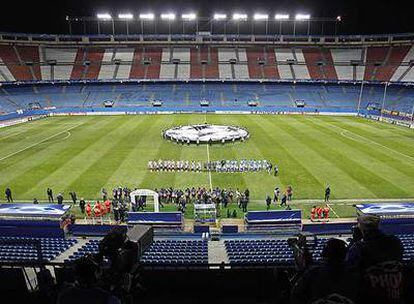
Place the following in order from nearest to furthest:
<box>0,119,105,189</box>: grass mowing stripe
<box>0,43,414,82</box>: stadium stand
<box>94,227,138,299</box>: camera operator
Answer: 1. <box>94,227,138,299</box>: camera operator
2. <box>0,119,105,189</box>: grass mowing stripe
3. <box>0,43,414,82</box>: stadium stand

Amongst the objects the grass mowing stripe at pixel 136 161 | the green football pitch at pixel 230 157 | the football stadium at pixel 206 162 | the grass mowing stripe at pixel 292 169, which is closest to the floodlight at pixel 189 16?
→ the football stadium at pixel 206 162

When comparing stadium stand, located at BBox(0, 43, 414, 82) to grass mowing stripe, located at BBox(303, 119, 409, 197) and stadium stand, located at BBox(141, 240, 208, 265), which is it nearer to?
grass mowing stripe, located at BBox(303, 119, 409, 197)

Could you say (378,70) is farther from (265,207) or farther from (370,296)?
(370,296)

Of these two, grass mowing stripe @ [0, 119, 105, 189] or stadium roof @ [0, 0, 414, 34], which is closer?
grass mowing stripe @ [0, 119, 105, 189]

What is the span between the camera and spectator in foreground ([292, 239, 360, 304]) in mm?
3670

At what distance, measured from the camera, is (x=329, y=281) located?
3.72 meters

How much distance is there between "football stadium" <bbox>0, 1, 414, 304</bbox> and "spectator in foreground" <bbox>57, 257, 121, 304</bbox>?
0.01 m

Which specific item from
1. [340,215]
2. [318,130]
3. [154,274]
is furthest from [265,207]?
[318,130]

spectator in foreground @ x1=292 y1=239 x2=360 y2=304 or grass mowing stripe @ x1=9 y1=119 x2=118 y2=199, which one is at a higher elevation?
spectator in foreground @ x1=292 y1=239 x2=360 y2=304

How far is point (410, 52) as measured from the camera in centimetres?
7425

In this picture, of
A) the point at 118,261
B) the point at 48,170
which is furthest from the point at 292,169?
the point at 118,261

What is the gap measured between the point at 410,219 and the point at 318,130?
3085 centimetres

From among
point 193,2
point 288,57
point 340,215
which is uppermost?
point 193,2

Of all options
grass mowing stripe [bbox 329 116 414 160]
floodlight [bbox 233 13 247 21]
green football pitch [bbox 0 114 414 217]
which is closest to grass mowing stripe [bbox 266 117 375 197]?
green football pitch [bbox 0 114 414 217]
